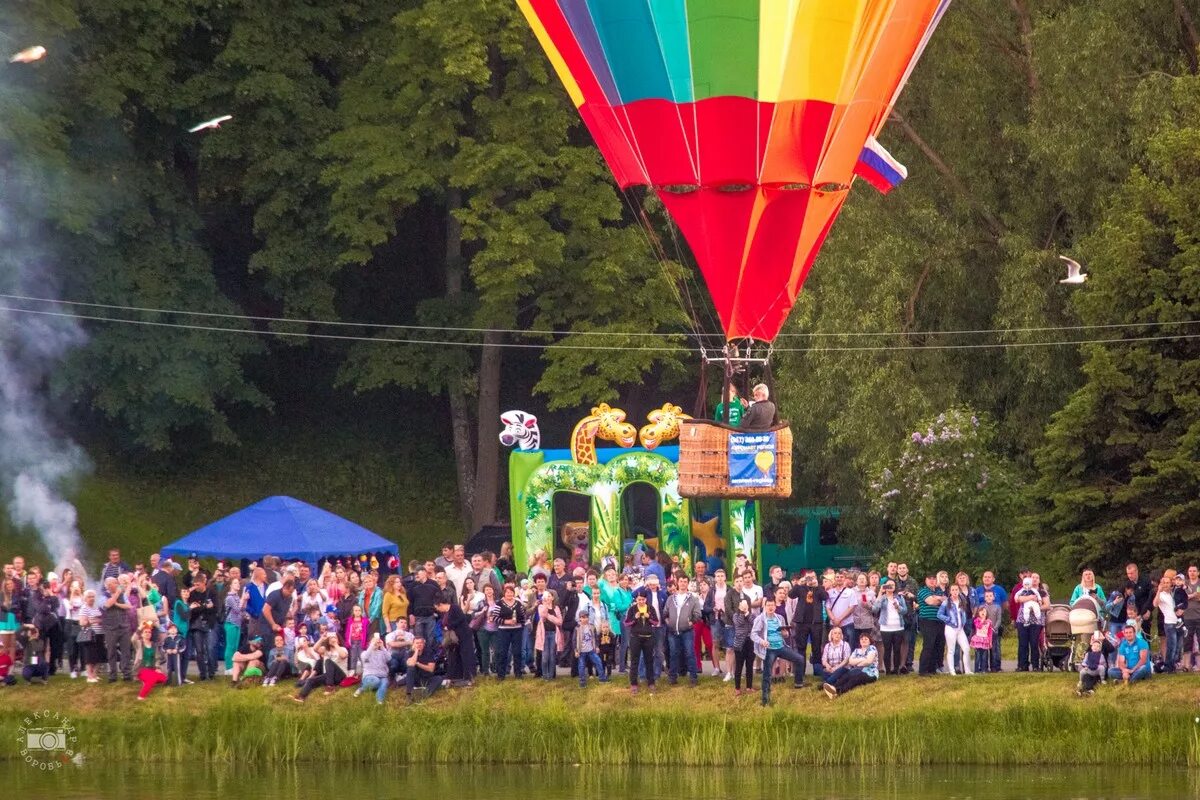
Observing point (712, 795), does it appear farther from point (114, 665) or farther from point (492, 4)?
point (492, 4)

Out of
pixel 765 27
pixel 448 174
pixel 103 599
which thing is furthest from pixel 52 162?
pixel 765 27

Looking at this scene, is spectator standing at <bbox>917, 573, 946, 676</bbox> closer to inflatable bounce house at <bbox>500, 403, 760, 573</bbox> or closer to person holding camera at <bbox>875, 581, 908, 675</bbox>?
person holding camera at <bbox>875, 581, 908, 675</bbox>

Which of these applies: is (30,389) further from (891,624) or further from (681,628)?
(891,624)

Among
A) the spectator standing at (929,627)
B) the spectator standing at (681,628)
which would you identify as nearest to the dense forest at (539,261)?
the spectator standing at (929,627)

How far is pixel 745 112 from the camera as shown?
21.0 metres

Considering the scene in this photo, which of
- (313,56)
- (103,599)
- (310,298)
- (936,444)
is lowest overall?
(103,599)

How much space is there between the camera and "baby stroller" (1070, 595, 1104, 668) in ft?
69.8

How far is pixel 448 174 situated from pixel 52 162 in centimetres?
603

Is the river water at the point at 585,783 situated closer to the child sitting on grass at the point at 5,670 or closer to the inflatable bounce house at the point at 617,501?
the child sitting on grass at the point at 5,670

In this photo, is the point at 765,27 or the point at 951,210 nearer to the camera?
the point at 765,27

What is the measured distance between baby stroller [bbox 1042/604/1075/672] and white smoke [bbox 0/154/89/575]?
1597cm

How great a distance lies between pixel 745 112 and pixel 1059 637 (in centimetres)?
593

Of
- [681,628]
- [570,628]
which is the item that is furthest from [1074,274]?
[570,628]

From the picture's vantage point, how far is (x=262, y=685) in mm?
22172
